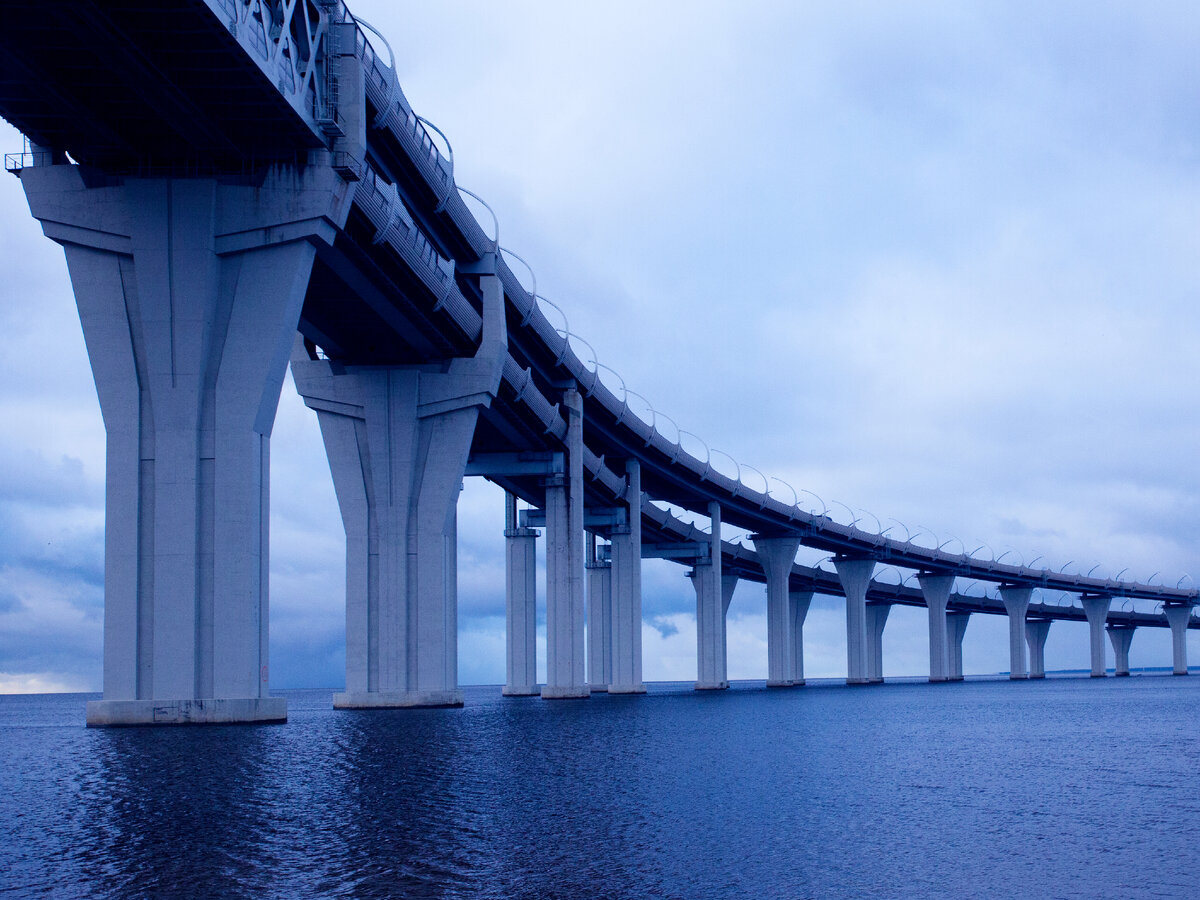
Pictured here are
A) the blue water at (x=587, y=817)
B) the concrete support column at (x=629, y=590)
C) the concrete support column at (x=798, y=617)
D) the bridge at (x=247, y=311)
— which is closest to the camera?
the blue water at (x=587, y=817)

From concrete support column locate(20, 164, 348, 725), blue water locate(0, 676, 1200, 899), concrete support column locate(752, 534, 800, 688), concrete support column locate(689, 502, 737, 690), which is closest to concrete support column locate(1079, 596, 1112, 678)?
concrete support column locate(752, 534, 800, 688)

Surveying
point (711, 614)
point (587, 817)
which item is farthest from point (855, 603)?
point (587, 817)

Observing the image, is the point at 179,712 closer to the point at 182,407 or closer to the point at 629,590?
the point at 182,407

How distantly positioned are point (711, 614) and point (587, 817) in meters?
87.3

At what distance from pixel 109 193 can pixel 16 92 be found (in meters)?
3.86

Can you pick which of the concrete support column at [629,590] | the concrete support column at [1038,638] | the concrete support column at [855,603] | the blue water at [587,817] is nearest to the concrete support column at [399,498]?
the blue water at [587,817]

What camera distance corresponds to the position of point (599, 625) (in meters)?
105

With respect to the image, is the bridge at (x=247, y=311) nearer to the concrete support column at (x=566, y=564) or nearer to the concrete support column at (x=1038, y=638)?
the concrete support column at (x=566, y=564)

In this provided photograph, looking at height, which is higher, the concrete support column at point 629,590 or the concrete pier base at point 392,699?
the concrete support column at point 629,590

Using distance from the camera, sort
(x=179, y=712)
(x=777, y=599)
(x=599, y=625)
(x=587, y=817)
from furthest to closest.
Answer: (x=777, y=599) < (x=599, y=625) < (x=179, y=712) < (x=587, y=817)

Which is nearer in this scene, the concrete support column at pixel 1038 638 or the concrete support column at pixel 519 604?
the concrete support column at pixel 519 604

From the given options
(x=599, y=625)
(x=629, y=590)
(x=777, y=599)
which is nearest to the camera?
(x=629, y=590)

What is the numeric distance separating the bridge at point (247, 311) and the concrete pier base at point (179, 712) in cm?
7

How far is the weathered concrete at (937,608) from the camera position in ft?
487
